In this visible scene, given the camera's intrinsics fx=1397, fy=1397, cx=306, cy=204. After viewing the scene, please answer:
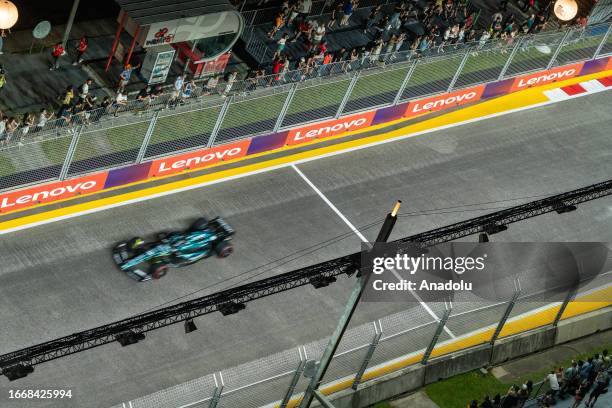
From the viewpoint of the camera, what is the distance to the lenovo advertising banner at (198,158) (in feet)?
122

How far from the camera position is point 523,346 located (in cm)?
3472

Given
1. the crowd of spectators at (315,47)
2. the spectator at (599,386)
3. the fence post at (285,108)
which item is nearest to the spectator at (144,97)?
the crowd of spectators at (315,47)

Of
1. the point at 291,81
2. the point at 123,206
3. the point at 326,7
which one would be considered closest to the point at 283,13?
the point at 326,7

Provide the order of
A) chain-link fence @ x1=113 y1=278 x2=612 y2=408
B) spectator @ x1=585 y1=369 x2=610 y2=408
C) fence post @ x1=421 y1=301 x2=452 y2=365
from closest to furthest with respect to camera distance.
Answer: chain-link fence @ x1=113 y1=278 x2=612 y2=408
fence post @ x1=421 y1=301 x2=452 y2=365
spectator @ x1=585 y1=369 x2=610 y2=408

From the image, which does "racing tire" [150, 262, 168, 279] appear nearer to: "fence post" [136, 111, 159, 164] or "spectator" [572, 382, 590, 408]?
"fence post" [136, 111, 159, 164]

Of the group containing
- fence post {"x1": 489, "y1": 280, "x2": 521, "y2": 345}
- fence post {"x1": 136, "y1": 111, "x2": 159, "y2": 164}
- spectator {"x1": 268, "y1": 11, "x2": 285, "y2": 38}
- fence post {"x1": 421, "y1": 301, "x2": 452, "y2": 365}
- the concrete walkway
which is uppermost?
spectator {"x1": 268, "y1": 11, "x2": 285, "y2": 38}

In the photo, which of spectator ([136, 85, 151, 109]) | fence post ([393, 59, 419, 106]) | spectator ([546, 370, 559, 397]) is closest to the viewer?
spectator ([546, 370, 559, 397])

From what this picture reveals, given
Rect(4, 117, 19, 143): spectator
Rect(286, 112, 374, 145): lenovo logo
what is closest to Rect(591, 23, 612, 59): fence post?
Rect(286, 112, 374, 145): lenovo logo

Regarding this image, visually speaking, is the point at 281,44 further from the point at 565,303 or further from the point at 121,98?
the point at 565,303

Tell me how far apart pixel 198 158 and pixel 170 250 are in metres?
4.37

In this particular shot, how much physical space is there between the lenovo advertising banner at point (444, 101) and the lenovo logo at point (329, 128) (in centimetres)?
175

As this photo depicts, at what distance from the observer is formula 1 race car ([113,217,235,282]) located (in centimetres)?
3381

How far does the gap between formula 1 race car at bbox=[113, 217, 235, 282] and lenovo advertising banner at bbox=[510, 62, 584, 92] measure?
1397cm

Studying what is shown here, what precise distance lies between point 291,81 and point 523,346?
1029 cm
